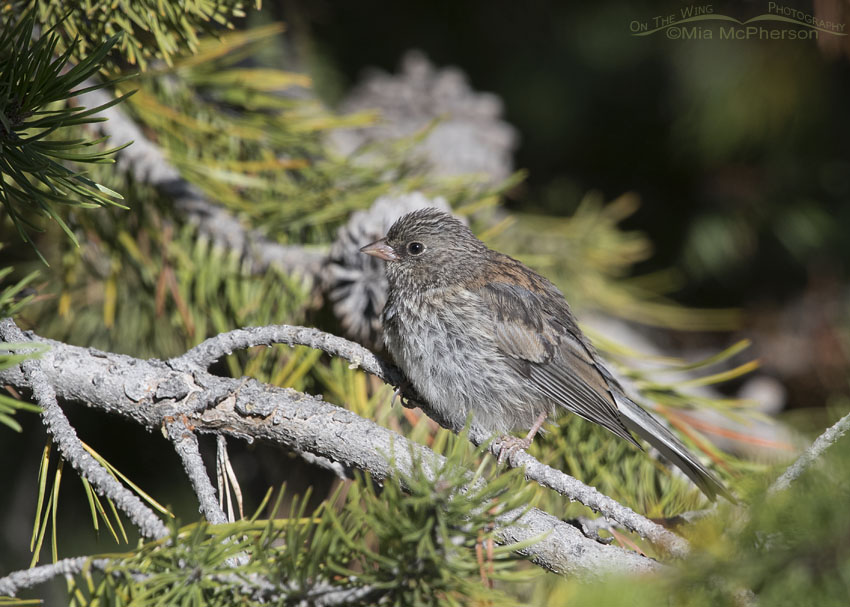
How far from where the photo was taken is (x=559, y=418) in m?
2.45

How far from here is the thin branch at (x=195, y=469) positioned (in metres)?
1.29

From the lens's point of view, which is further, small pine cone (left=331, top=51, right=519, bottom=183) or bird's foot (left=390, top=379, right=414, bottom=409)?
small pine cone (left=331, top=51, right=519, bottom=183)

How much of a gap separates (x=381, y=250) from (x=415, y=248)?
0.63ft

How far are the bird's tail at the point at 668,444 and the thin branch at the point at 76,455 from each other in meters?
1.36

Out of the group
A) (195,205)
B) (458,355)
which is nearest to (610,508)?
(458,355)

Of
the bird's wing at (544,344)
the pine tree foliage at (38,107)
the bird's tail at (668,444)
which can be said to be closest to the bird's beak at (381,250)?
the bird's wing at (544,344)

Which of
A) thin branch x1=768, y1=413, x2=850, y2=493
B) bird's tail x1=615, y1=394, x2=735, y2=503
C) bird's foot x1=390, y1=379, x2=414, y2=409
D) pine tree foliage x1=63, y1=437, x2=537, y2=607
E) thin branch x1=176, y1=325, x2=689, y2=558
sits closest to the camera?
pine tree foliage x1=63, y1=437, x2=537, y2=607

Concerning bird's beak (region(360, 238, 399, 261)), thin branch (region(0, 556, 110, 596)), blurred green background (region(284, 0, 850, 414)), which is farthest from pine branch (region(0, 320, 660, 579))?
blurred green background (region(284, 0, 850, 414))

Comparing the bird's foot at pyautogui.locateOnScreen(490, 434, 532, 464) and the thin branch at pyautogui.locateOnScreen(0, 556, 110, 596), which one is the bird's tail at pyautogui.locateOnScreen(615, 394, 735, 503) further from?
the thin branch at pyautogui.locateOnScreen(0, 556, 110, 596)

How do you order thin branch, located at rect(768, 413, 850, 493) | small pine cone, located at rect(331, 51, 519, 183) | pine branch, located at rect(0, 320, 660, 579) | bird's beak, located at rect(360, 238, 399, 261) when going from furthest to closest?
small pine cone, located at rect(331, 51, 519, 183)
bird's beak, located at rect(360, 238, 399, 261)
pine branch, located at rect(0, 320, 660, 579)
thin branch, located at rect(768, 413, 850, 493)

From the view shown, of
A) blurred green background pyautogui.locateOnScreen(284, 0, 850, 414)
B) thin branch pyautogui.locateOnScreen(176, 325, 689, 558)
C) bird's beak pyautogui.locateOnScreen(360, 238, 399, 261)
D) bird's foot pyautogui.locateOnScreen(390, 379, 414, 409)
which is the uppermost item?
blurred green background pyautogui.locateOnScreen(284, 0, 850, 414)

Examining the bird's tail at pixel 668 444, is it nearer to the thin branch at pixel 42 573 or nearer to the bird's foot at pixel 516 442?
the bird's foot at pixel 516 442

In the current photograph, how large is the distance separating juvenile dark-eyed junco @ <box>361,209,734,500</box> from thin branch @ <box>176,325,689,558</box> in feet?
0.72

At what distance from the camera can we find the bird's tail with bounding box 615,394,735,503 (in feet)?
6.33
